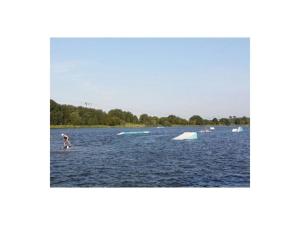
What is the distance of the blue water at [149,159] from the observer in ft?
31.1

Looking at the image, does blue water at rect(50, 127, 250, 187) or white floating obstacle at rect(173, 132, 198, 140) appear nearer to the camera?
blue water at rect(50, 127, 250, 187)

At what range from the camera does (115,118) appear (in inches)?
421

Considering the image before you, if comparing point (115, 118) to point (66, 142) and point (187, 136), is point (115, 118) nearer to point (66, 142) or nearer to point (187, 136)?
point (66, 142)

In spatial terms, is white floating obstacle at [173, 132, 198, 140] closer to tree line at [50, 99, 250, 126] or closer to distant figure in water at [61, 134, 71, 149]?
tree line at [50, 99, 250, 126]

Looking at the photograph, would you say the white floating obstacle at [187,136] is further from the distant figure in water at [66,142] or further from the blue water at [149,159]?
the distant figure in water at [66,142]

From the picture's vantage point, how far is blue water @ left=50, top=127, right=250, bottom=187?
31.1ft

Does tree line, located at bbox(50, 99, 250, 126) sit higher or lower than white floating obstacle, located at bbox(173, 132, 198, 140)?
higher

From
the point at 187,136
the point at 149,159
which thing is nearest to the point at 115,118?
the point at 149,159

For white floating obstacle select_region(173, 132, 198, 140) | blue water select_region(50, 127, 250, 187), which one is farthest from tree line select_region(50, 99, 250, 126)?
white floating obstacle select_region(173, 132, 198, 140)

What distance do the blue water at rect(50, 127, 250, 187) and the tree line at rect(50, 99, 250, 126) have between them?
0.29m
